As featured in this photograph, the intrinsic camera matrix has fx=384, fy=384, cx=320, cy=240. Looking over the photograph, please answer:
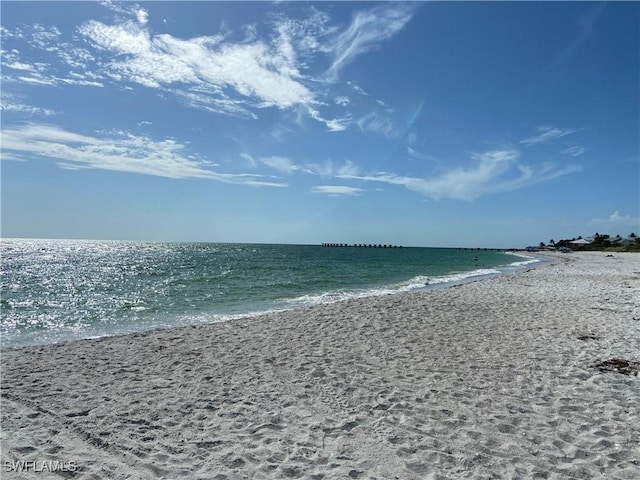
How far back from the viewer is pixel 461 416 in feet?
19.2

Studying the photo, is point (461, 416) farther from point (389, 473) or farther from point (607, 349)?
point (607, 349)

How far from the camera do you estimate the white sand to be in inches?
186

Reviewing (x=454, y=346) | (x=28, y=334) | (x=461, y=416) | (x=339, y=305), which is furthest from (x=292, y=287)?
(x=461, y=416)

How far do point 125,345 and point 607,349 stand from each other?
490 inches

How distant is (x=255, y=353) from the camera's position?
9.63 m

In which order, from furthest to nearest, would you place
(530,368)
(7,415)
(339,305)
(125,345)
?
(339,305) < (125,345) < (530,368) < (7,415)

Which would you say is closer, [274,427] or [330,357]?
[274,427]

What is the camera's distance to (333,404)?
6.42 meters

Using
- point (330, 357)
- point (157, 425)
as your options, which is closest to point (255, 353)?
point (330, 357)

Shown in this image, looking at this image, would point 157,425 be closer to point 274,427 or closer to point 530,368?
point 274,427

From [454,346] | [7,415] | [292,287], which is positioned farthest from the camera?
[292,287]

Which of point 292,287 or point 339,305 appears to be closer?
point 339,305

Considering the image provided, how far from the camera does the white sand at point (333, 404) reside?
4.73 metres

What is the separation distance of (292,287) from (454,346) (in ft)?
60.3
